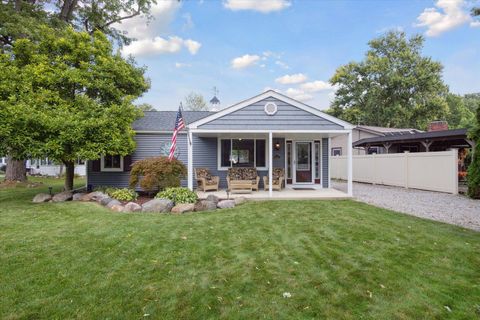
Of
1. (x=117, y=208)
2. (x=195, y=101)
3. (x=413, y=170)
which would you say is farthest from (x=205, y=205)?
(x=195, y=101)

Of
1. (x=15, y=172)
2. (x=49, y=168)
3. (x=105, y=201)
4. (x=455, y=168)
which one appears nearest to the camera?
(x=105, y=201)

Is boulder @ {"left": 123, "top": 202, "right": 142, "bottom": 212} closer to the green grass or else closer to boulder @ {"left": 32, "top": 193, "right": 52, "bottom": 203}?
the green grass

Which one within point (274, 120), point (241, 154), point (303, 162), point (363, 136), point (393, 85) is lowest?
point (303, 162)

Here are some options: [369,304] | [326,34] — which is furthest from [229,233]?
[326,34]

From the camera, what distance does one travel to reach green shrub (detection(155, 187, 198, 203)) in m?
8.68

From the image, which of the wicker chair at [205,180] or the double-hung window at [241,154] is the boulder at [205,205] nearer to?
the wicker chair at [205,180]

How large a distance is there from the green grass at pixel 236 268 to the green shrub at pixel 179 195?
6.41 feet

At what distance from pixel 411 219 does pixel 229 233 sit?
4599 mm

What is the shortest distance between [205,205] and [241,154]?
4262 mm

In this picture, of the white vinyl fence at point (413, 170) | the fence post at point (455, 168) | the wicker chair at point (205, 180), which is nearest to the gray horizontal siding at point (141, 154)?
the wicker chair at point (205, 180)

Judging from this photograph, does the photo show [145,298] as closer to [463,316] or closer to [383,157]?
[463,316]

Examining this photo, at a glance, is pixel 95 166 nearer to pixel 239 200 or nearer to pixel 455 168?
pixel 239 200

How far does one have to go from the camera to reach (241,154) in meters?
12.0

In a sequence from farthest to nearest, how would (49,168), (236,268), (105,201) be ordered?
(49,168) < (105,201) < (236,268)
